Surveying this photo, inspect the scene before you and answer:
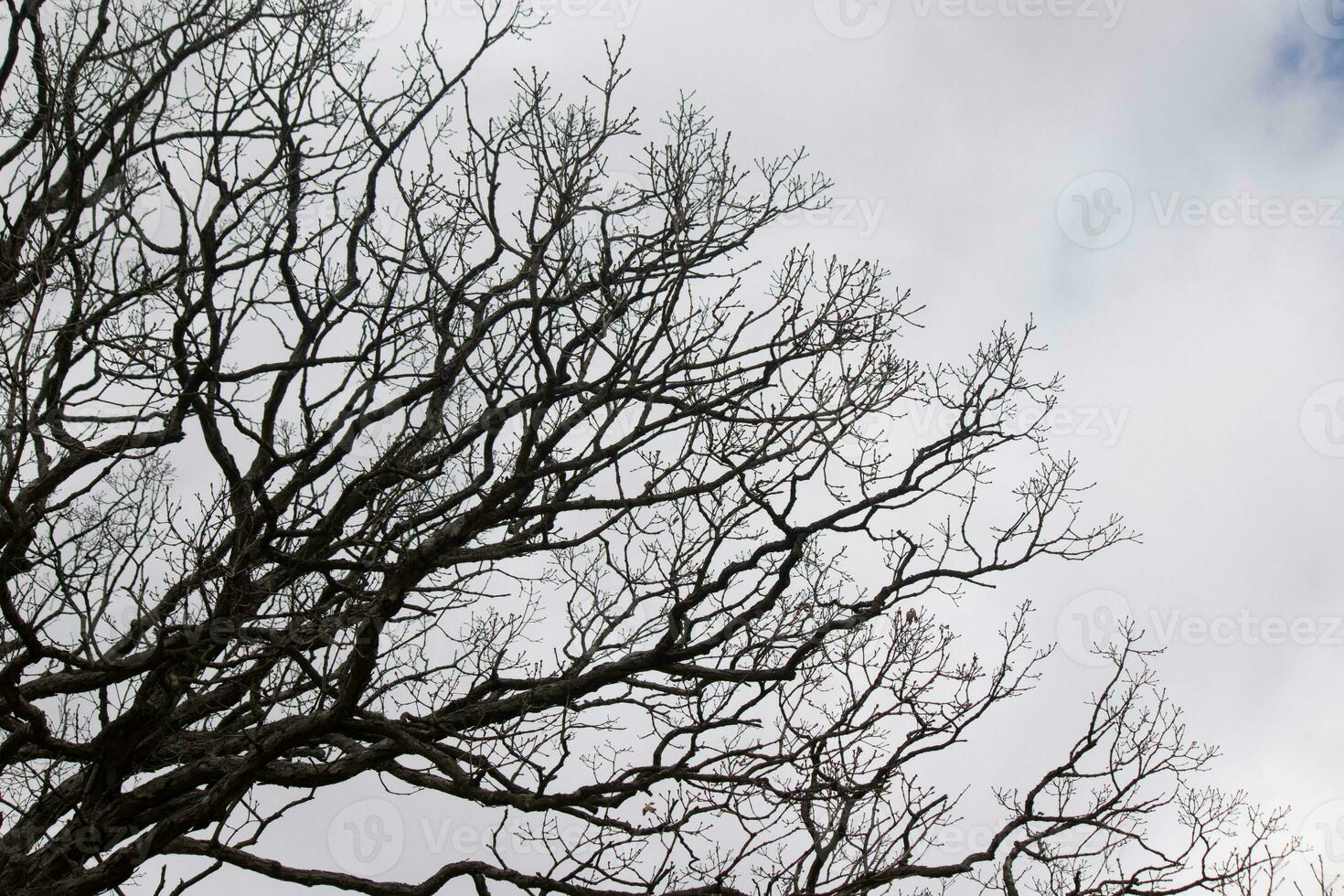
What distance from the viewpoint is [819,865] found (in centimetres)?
762

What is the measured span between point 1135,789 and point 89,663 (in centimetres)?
769

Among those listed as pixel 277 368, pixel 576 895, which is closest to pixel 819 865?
pixel 576 895

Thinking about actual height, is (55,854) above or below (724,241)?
below

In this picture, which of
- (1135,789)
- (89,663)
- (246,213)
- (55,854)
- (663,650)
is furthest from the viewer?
(1135,789)

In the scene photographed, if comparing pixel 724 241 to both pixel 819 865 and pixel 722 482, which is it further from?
pixel 819 865

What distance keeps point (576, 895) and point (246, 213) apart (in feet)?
17.6

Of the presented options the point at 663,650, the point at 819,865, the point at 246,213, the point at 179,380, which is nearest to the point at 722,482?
the point at 663,650

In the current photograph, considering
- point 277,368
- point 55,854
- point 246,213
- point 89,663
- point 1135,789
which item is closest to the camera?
point 89,663

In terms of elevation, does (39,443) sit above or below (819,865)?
above

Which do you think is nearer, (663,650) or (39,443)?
(663,650)

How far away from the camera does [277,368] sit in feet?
25.3

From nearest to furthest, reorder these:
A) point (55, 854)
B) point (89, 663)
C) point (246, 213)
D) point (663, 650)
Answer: point (89, 663), point (55, 854), point (663, 650), point (246, 213)

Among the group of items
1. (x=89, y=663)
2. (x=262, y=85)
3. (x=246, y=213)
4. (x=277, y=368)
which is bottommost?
(x=89, y=663)

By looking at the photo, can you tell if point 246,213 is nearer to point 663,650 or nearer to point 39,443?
point 39,443
